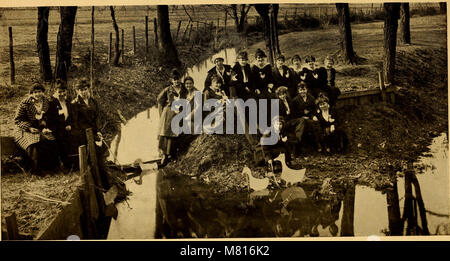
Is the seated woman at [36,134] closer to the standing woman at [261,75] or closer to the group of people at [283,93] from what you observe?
the group of people at [283,93]

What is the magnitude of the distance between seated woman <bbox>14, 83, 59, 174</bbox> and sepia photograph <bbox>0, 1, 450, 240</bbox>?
0.02 m

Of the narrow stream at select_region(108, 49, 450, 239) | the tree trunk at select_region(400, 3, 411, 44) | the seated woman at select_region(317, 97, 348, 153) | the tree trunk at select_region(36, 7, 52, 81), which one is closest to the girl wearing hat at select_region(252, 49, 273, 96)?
the seated woman at select_region(317, 97, 348, 153)

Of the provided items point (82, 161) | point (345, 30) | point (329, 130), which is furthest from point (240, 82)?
point (82, 161)

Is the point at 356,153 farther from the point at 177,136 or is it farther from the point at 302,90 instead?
the point at 177,136

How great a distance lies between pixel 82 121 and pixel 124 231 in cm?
135

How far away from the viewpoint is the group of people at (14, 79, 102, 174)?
18.6 feet

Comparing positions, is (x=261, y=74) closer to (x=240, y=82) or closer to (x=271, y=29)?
(x=240, y=82)

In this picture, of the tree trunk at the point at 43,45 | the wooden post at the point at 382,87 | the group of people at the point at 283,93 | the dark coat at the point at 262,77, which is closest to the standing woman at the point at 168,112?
the group of people at the point at 283,93

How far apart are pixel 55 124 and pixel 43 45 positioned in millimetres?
931

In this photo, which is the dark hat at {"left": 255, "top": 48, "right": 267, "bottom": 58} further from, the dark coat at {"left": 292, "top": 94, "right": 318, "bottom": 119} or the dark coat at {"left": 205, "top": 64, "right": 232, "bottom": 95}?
the dark coat at {"left": 292, "top": 94, "right": 318, "bottom": 119}

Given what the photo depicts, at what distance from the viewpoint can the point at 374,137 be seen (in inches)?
229

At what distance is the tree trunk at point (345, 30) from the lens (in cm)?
586

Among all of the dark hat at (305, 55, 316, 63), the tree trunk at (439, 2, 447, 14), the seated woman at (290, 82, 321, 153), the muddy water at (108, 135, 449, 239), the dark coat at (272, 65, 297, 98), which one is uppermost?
the tree trunk at (439, 2, 447, 14)
